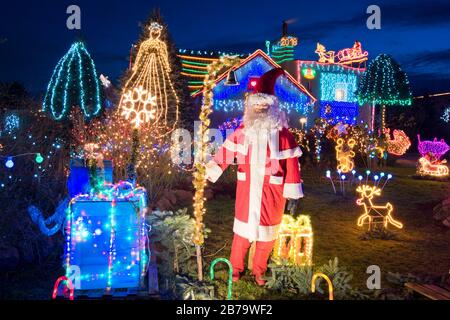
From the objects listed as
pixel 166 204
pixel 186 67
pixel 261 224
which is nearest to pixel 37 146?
pixel 166 204

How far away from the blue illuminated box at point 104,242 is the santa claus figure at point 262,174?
46.7 inches

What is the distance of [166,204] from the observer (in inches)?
361

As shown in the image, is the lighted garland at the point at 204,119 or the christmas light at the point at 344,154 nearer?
the lighted garland at the point at 204,119

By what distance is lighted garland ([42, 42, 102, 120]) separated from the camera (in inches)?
573

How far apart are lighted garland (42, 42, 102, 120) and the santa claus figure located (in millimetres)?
10581

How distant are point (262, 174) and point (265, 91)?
3.13 ft

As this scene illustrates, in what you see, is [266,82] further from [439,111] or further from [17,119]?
[439,111]

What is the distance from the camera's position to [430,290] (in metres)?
4.73

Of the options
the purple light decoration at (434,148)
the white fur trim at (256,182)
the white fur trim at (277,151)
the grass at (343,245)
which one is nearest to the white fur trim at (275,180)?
the white fur trim at (256,182)

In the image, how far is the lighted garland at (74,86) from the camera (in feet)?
47.8

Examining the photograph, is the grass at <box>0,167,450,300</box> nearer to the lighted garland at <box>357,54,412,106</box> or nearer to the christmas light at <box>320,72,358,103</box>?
the lighted garland at <box>357,54,412,106</box>

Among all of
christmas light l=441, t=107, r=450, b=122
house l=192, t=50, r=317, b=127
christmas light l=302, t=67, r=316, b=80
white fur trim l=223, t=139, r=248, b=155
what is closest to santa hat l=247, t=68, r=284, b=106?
white fur trim l=223, t=139, r=248, b=155

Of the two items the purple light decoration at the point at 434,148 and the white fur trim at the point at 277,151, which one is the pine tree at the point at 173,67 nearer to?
the purple light decoration at the point at 434,148

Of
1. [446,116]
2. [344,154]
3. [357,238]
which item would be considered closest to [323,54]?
[446,116]
